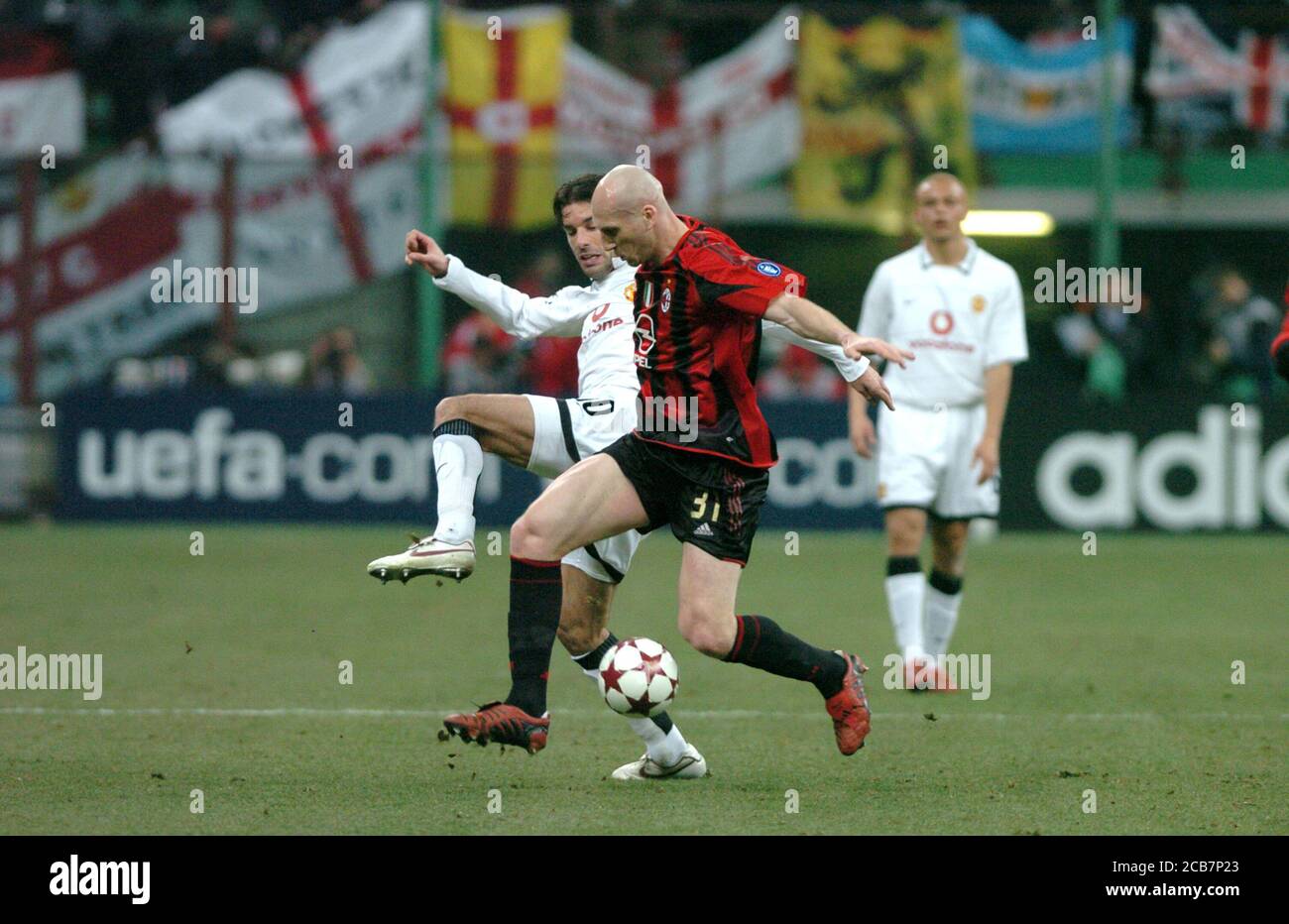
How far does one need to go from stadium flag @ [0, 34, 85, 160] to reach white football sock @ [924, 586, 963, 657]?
11.7m

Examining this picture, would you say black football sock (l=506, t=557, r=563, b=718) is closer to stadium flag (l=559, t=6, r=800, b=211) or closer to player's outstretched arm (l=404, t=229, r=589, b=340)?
player's outstretched arm (l=404, t=229, r=589, b=340)

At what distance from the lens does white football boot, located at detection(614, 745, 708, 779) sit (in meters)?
6.57

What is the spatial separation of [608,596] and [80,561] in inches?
332

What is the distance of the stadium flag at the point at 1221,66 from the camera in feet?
61.6

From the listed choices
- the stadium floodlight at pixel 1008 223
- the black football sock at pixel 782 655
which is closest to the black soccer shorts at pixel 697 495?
the black football sock at pixel 782 655

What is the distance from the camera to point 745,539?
6422 mm

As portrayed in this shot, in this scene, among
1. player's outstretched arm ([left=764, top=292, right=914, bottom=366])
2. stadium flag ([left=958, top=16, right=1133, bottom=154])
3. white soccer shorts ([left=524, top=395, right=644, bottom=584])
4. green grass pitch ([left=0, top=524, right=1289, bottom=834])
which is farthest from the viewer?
stadium flag ([left=958, top=16, right=1133, bottom=154])

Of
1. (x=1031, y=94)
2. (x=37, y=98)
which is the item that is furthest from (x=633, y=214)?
(x=37, y=98)

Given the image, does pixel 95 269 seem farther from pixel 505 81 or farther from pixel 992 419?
pixel 992 419

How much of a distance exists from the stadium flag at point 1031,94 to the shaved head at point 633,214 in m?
12.9

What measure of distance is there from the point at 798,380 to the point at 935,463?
854 cm

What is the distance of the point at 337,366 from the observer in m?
17.0

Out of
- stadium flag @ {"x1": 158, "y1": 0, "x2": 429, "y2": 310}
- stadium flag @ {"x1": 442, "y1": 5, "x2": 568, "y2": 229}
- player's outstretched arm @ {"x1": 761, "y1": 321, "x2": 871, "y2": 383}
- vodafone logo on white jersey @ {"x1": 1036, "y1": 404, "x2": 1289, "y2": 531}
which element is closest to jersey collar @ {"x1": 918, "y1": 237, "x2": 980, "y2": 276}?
player's outstretched arm @ {"x1": 761, "y1": 321, "x2": 871, "y2": 383}

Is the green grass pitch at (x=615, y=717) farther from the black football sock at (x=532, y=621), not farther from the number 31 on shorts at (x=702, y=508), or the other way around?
the number 31 on shorts at (x=702, y=508)
